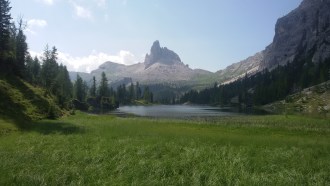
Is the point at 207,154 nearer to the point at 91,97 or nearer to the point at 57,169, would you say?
the point at 57,169

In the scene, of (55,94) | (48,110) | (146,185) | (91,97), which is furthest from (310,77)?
(146,185)

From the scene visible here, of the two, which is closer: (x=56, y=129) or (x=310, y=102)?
(x=56, y=129)

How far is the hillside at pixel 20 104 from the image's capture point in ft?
184

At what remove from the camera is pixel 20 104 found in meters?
67.6

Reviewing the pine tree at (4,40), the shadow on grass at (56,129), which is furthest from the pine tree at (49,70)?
the shadow on grass at (56,129)

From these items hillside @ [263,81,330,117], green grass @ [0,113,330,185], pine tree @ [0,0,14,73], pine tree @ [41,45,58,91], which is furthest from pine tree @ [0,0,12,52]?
hillside @ [263,81,330,117]

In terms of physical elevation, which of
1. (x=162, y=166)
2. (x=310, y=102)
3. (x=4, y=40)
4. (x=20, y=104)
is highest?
(x=4, y=40)

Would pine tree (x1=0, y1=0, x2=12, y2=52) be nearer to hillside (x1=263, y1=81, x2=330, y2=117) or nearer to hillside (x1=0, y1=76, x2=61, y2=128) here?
hillside (x1=0, y1=76, x2=61, y2=128)

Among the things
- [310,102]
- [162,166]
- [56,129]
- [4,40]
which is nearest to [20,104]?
[56,129]

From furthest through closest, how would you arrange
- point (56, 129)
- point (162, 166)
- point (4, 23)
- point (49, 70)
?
point (49, 70)
point (4, 23)
point (56, 129)
point (162, 166)

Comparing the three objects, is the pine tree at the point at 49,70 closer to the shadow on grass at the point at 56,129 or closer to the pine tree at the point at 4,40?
the pine tree at the point at 4,40

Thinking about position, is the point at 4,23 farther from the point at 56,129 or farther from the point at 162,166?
the point at 162,166

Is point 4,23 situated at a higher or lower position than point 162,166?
higher

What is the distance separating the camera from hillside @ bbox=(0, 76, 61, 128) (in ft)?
184
